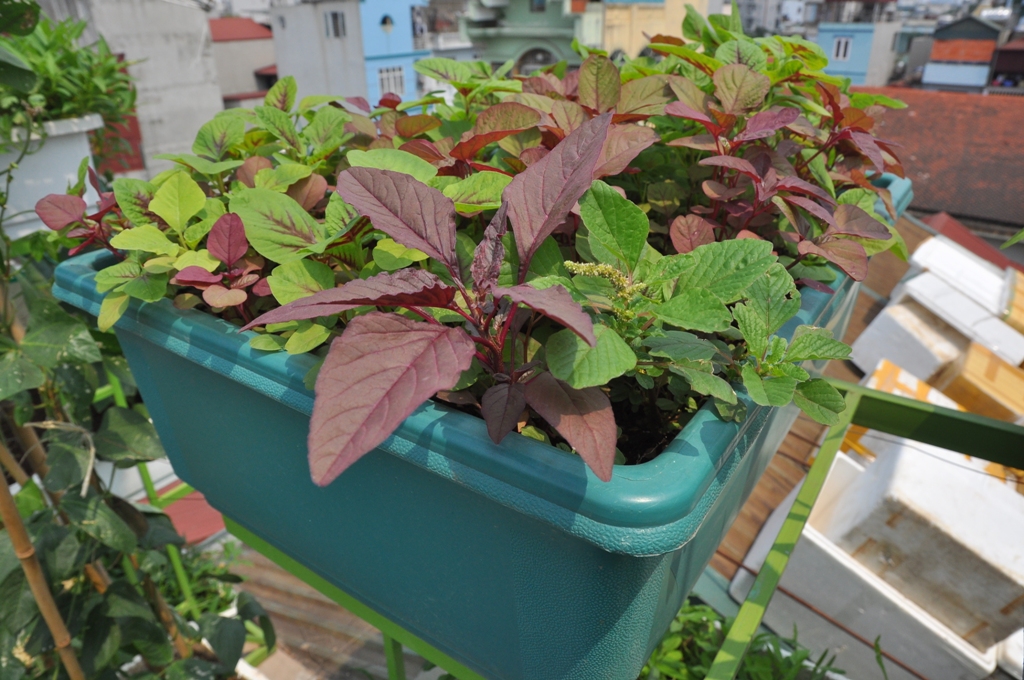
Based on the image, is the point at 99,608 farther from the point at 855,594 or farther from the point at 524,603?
the point at 855,594

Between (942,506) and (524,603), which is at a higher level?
(524,603)

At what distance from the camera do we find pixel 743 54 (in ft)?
1.70

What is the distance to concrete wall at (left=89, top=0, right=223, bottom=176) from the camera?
16.3ft

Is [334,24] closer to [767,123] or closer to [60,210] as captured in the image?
[60,210]

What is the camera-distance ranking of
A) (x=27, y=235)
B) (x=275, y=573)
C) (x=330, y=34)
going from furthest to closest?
(x=330, y=34) → (x=275, y=573) → (x=27, y=235)

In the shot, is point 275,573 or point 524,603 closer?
point 524,603

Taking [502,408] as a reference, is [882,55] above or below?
below

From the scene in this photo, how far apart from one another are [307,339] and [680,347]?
0.18 meters

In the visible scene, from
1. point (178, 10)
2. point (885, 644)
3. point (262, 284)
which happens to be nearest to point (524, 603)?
point (262, 284)

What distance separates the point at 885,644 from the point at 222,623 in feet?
3.17

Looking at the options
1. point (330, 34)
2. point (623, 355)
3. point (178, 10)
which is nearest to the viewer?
point (623, 355)

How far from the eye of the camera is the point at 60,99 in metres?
0.98

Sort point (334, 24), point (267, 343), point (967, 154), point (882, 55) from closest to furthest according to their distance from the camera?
point (267, 343), point (967, 154), point (334, 24), point (882, 55)

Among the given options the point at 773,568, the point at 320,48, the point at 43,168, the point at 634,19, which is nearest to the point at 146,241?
the point at 773,568
